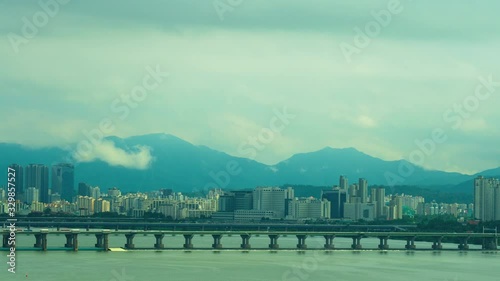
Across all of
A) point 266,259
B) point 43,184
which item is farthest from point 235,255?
point 43,184

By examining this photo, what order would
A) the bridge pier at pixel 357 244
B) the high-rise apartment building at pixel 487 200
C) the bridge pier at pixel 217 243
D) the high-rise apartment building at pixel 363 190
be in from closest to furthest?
1. the bridge pier at pixel 217 243
2. the bridge pier at pixel 357 244
3. the high-rise apartment building at pixel 487 200
4. the high-rise apartment building at pixel 363 190

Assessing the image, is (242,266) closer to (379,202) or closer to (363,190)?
(379,202)

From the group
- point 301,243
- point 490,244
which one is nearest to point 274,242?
point 301,243

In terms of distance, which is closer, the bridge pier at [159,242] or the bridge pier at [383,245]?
the bridge pier at [159,242]

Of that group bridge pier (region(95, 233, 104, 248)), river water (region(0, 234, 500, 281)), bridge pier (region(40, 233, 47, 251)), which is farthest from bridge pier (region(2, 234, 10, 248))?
bridge pier (region(95, 233, 104, 248))

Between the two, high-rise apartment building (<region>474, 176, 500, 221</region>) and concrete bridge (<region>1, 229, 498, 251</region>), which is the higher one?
high-rise apartment building (<region>474, 176, 500, 221</region>)

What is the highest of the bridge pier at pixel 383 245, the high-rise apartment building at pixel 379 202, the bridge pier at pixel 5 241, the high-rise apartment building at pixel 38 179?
the high-rise apartment building at pixel 38 179

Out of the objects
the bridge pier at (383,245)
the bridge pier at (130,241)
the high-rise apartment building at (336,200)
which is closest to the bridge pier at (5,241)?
the bridge pier at (130,241)

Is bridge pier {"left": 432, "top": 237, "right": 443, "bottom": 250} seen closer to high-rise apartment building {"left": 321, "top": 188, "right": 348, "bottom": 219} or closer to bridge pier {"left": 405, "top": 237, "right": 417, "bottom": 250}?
bridge pier {"left": 405, "top": 237, "right": 417, "bottom": 250}

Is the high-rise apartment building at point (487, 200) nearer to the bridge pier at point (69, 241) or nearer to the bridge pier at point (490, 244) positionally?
the bridge pier at point (490, 244)
